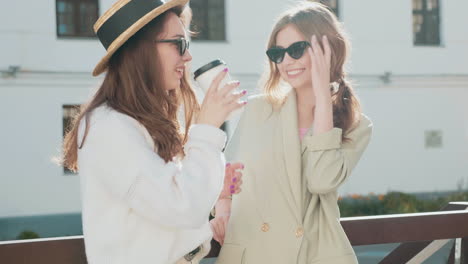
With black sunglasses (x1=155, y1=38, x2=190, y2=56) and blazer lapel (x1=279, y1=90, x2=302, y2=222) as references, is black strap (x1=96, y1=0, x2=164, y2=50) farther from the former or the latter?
blazer lapel (x1=279, y1=90, x2=302, y2=222)

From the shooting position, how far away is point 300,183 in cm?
253

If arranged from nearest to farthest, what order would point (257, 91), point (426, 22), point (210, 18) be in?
point (257, 91) < point (210, 18) < point (426, 22)

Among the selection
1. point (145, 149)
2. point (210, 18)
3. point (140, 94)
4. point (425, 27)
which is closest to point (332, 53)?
point (140, 94)

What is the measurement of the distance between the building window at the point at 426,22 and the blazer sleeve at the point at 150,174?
16.1 m

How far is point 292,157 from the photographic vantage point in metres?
2.54

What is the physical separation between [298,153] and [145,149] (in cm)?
71

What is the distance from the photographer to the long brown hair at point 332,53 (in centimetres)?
266

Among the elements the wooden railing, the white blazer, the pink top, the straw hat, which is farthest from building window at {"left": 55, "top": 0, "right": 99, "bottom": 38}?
the white blazer

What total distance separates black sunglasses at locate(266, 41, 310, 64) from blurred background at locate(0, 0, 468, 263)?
8.63m

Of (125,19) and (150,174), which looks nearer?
(150,174)

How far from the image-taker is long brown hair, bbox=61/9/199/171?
209 centimetres

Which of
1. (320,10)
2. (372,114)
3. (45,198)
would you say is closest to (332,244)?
(320,10)

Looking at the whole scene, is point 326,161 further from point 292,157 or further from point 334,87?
point 334,87

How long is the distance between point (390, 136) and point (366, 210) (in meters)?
3.86
